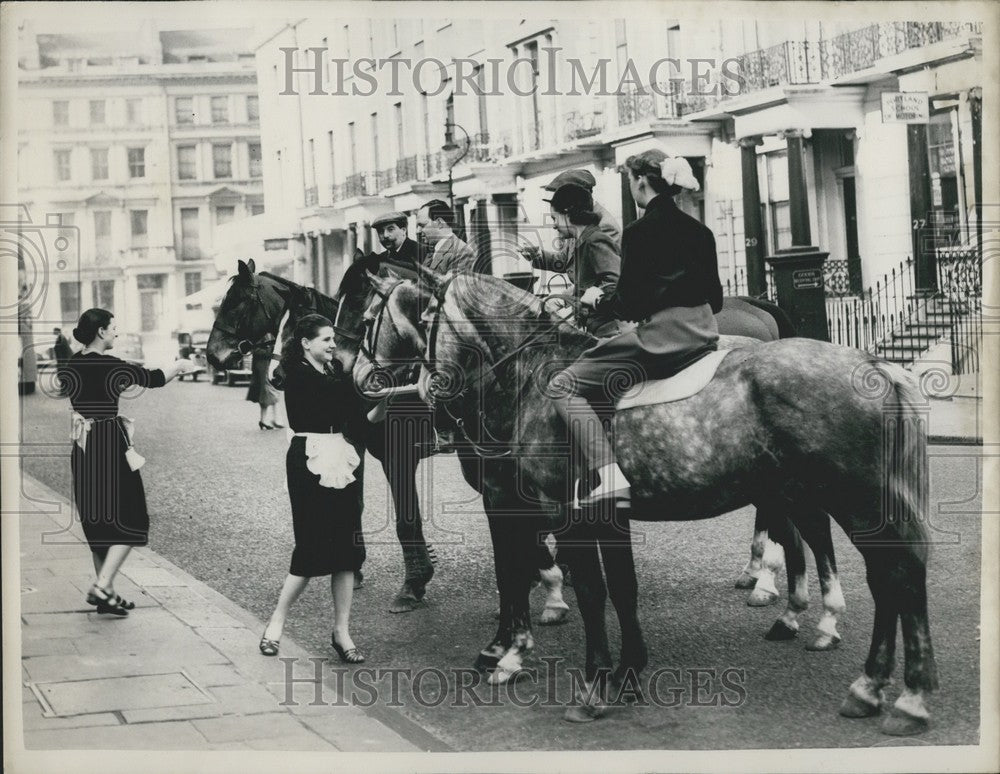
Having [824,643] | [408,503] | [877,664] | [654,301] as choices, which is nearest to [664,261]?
[654,301]

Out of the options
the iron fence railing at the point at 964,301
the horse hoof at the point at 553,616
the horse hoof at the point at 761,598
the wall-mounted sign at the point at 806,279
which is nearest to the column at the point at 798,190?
the wall-mounted sign at the point at 806,279

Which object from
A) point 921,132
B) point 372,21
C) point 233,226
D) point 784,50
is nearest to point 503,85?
point 372,21

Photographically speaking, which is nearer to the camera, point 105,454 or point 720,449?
point 720,449

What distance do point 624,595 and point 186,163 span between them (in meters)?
4.02

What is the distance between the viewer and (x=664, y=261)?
20.0ft

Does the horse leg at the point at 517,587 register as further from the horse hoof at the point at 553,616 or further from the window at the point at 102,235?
the window at the point at 102,235

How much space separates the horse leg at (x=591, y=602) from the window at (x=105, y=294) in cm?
323

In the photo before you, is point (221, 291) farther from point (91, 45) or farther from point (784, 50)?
point (784, 50)

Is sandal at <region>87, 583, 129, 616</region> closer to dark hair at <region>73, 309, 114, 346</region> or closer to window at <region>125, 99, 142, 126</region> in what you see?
dark hair at <region>73, 309, 114, 346</region>

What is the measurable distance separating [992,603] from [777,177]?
44.8ft

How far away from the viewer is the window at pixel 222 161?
7.87 m

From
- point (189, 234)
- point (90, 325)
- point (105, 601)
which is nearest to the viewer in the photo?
point (90, 325)

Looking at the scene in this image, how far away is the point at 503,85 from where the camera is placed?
8.13m

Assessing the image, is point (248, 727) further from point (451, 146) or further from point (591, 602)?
point (451, 146)
